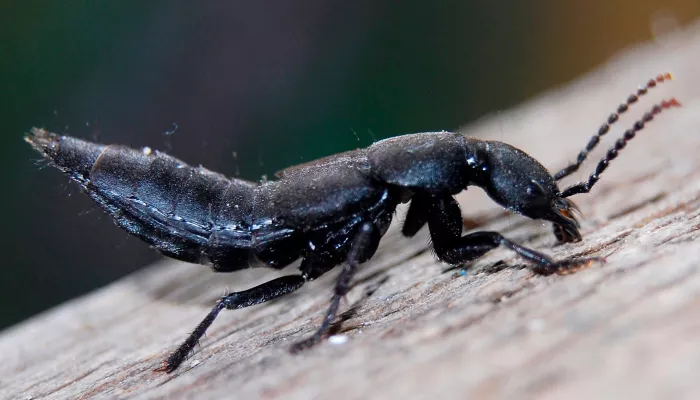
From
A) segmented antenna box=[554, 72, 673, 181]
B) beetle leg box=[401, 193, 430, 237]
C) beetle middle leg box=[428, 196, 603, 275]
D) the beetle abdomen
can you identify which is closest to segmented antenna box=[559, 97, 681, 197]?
segmented antenna box=[554, 72, 673, 181]

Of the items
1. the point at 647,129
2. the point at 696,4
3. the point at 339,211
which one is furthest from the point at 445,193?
the point at 696,4

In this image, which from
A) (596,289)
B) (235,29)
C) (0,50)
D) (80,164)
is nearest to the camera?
(596,289)

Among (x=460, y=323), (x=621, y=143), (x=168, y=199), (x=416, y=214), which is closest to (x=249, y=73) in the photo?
(x=168, y=199)

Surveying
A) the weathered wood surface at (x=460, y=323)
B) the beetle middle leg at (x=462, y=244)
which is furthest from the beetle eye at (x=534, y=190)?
the beetle middle leg at (x=462, y=244)

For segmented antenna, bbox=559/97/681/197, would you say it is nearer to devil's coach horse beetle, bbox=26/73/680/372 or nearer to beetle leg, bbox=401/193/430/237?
devil's coach horse beetle, bbox=26/73/680/372

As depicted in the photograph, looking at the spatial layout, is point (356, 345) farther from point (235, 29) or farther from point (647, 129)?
point (235, 29)

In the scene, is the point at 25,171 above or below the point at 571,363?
above

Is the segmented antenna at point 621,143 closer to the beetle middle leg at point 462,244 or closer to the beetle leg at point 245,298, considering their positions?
the beetle middle leg at point 462,244
